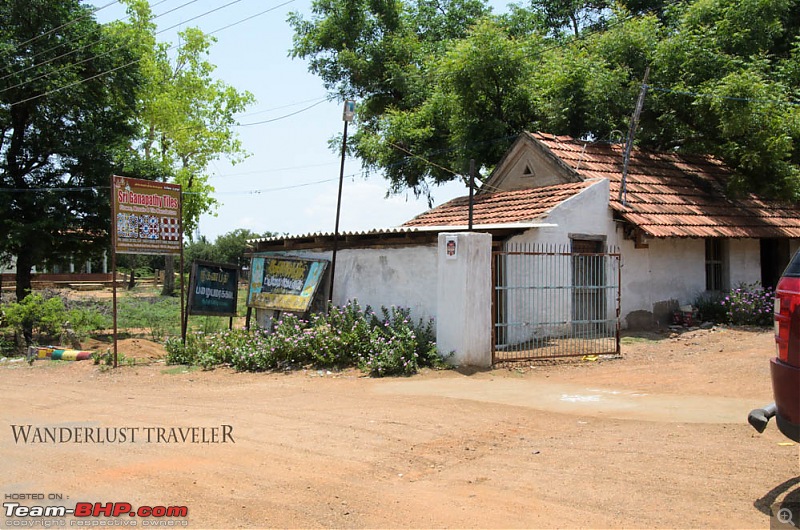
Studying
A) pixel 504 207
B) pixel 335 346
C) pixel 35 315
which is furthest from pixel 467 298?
pixel 35 315

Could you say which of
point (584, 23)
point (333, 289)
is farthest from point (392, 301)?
point (584, 23)

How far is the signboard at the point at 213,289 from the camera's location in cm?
1511

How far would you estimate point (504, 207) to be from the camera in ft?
53.7

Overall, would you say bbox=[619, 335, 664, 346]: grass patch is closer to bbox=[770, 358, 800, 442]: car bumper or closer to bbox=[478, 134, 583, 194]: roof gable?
bbox=[478, 134, 583, 194]: roof gable

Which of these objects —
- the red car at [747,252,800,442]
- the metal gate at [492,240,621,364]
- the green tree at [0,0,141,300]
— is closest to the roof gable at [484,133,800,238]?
the metal gate at [492,240,621,364]

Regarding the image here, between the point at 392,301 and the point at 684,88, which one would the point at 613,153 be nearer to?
the point at 684,88

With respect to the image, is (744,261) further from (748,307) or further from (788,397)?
(788,397)

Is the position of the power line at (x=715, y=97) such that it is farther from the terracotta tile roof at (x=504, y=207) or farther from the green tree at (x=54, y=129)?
the green tree at (x=54, y=129)

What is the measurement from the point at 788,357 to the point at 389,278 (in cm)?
1034

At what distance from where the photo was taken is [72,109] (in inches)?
901

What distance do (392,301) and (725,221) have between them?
9.30m

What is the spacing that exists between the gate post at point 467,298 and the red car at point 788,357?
22.1 ft

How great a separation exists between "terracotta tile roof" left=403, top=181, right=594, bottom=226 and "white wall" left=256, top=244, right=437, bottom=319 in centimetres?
241

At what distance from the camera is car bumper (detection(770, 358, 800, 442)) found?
4.24 meters
